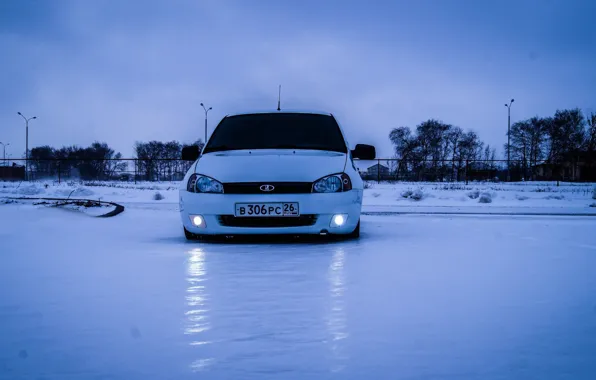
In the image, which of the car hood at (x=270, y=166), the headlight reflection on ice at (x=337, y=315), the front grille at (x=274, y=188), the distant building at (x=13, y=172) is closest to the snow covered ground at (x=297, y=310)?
the headlight reflection on ice at (x=337, y=315)

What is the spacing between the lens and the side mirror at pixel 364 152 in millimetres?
7555

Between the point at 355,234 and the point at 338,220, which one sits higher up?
the point at 338,220

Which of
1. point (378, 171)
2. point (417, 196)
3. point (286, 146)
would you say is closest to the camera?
point (286, 146)

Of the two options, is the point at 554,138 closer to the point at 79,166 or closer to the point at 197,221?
the point at 79,166

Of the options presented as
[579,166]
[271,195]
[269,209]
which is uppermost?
[579,166]

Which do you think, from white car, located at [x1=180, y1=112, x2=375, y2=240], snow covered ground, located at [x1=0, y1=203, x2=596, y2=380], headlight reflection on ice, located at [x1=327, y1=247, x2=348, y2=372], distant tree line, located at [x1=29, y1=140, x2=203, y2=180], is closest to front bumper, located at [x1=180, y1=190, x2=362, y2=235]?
white car, located at [x1=180, y1=112, x2=375, y2=240]

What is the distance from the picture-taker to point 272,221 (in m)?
5.83

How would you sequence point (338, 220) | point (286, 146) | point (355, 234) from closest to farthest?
point (338, 220) → point (355, 234) → point (286, 146)

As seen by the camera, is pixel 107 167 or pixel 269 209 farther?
pixel 107 167

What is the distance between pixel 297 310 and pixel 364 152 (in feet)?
15.9

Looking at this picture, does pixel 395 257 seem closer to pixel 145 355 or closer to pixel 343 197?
pixel 343 197

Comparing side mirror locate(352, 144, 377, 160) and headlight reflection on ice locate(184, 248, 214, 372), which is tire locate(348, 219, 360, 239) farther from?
headlight reflection on ice locate(184, 248, 214, 372)

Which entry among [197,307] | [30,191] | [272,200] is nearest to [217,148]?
[272,200]

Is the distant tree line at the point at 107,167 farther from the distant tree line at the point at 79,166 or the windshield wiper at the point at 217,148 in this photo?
the windshield wiper at the point at 217,148
